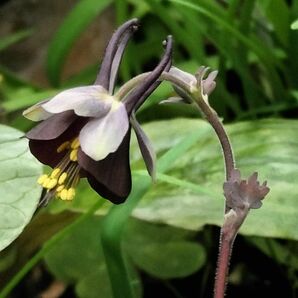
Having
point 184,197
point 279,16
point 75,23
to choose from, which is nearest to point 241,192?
point 184,197

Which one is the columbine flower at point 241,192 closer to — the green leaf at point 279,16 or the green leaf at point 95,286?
the green leaf at point 95,286

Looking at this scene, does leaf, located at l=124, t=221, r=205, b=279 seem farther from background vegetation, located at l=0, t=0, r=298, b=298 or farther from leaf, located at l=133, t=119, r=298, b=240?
leaf, located at l=133, t=119, r=298, b=240

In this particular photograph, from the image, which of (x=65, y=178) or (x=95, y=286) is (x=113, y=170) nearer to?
(x=65, y=178)

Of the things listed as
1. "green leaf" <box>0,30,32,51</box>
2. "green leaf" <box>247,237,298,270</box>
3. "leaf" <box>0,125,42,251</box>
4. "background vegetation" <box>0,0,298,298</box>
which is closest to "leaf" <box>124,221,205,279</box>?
"background vegetation" <box>0,0,298,298</box>

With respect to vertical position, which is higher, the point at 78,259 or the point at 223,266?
the point at 223,266

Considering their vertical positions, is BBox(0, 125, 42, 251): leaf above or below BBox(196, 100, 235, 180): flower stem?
below

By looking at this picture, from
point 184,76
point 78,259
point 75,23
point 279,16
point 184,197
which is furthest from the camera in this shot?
point 75,23
